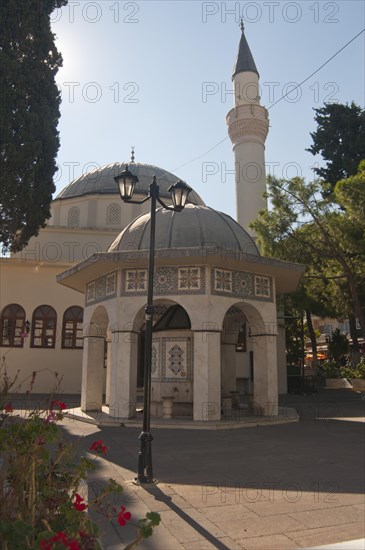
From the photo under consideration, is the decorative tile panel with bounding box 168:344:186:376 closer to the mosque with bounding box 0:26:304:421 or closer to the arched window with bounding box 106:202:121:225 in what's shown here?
the mosque with bounding box 0:26:304:421

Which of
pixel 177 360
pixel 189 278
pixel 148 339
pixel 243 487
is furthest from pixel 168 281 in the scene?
pixel 243 487

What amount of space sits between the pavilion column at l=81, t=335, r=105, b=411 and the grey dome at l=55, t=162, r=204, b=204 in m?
12.7

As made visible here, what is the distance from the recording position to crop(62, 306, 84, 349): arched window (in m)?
21.3

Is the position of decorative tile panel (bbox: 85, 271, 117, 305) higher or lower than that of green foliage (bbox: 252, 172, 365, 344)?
lower

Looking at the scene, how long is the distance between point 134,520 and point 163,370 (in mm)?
8033

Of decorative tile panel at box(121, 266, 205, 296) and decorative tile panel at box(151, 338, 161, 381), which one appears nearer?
decorative tile panel at box(121, 266, 205, 296)

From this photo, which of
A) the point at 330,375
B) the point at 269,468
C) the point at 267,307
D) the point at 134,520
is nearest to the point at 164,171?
the point at 330,375

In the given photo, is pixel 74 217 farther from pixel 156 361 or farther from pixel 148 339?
pixel 148 339

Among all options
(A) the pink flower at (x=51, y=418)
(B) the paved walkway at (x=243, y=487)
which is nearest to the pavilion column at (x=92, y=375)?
(B) the paved walkway at (x=243, y=487)

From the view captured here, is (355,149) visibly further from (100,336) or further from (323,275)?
(100,336)

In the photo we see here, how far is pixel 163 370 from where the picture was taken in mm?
12672

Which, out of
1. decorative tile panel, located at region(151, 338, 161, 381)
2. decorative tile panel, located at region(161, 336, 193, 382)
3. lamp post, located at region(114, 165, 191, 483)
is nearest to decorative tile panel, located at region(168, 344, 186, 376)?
decorative tile panel, located at region(161, 336, 193, 382)

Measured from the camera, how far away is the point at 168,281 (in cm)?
1179

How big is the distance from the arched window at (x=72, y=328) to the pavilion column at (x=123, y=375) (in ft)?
32.5
